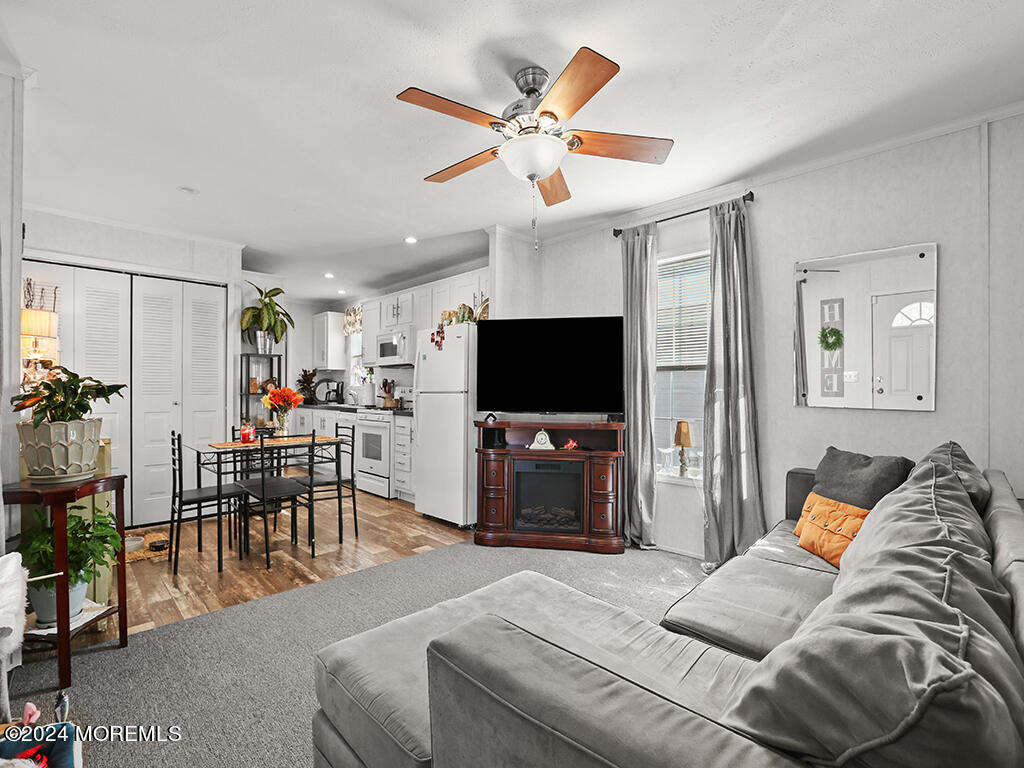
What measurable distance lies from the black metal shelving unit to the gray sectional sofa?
4.52 meters

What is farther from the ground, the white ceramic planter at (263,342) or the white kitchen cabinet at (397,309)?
the white kitchen cabinet at (397,309)

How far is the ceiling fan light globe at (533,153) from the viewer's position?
6.89 ft

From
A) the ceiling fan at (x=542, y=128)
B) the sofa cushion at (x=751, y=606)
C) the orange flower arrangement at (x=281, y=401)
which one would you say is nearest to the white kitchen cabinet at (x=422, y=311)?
the orange flower arrangement at (x=281, y=401)

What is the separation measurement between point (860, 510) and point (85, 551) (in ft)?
11.4

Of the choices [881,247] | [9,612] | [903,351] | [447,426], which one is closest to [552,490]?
[447,426]

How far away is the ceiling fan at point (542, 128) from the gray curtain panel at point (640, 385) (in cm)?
173

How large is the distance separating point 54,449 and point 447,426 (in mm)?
2833

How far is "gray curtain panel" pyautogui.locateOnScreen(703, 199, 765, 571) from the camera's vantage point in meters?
3.43

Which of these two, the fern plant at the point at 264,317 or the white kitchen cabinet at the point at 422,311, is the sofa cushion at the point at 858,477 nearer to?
the white kitchen cabinet at the point at 422,311

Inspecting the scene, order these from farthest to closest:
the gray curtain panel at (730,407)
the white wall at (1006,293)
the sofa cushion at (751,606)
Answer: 1. the gray curtain panel at (730,407)
2. the white wall at (1006,293)
3. the sofa cushion at (751,606)

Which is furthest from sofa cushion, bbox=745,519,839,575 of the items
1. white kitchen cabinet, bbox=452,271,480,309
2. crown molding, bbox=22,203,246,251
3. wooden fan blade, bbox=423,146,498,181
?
crown molding, bbox=22,203,246,251

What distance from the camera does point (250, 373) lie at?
5.58 m

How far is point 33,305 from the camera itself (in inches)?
158

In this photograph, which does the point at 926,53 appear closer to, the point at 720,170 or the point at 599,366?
the point at 720,170
